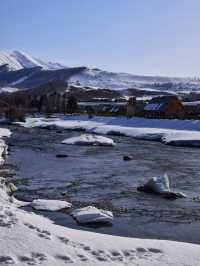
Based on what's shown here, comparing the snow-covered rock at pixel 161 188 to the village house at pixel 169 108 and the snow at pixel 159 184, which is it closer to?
the snow at pixel 159 184

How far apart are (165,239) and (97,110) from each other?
10553 cm

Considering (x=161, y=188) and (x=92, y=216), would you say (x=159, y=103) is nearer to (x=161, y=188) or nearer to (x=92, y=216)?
(x=161, y=188)

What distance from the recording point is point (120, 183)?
2406 cm

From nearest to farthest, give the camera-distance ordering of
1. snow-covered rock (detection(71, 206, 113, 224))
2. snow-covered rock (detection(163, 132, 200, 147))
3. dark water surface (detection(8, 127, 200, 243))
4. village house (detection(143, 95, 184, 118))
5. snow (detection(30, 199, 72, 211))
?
snow-covered rock (detection(71, 206, 113, 224))
dark water surface (detection(8, 127, 200, 243))
snow (detection(30, 199, 72, 211))
snow-covered rock (detection(163, 132, 200, 147))
village house (detection(143, 95, 184, 118))

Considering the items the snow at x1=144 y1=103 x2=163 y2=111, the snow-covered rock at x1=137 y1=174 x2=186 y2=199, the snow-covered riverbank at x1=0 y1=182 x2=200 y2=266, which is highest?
the snow at x1=144 y1=103 x2=163 y2=111

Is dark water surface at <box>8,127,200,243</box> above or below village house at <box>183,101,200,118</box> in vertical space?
below

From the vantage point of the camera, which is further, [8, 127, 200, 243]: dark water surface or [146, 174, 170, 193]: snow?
[146, 174, 170, 193]: snow

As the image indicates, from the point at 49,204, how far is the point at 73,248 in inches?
271

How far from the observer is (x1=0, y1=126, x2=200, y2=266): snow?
10680 mm

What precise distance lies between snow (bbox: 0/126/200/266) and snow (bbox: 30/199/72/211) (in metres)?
4.28

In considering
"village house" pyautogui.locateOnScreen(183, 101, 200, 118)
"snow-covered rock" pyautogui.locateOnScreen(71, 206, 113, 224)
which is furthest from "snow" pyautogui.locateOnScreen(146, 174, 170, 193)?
"village house" pyautogui.locateOnScreen(183, 101, 200, 118)

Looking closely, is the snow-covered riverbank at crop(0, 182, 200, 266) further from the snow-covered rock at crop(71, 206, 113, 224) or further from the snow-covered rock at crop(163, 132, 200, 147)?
the snow-covered rock at crop(163, 132, 200, 147)

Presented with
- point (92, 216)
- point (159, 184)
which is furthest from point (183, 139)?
point (92, 216)

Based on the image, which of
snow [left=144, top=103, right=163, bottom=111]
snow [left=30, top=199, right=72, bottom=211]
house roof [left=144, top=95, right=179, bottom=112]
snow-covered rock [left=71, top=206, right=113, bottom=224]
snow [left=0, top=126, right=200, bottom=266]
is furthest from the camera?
snow [left=144, top=103, right=163, bottom=111]
